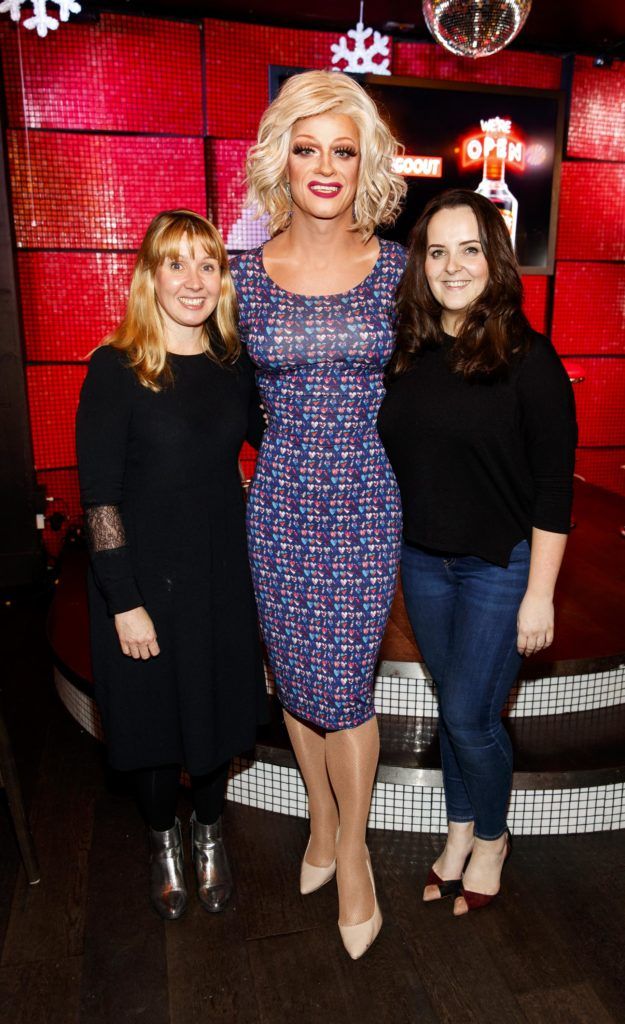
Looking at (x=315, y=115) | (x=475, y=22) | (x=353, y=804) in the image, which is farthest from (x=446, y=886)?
(x=475, y=22)

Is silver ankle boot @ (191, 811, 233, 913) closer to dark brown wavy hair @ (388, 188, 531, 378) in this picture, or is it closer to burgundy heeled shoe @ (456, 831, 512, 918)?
burgundy heeled shoe @ (456, 831, 512, 918)

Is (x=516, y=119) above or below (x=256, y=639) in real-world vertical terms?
above

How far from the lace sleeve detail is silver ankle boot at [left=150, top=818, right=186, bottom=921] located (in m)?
0.83

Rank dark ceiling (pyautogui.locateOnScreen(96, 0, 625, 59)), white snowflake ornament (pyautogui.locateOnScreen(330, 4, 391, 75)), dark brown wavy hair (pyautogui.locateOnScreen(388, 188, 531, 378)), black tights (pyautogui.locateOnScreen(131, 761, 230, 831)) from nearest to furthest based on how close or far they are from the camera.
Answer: dark brown wavy hair (pyautogui.locateOnScreen(388, 188, 531, 378)), black tights (pyautogui.locateOnScreen(131, 761, 230, 831)), dark ceiling (pyautogui.locateOnScreen(96, 0, 625, 59)), white snowflake ornament (pyautogui.locateOnScreen(330, 4, 391, 75))

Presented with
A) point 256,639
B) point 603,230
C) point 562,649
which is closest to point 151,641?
point 256,639

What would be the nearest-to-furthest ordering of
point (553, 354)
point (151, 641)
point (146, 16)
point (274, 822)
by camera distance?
1. point (553, 354)
2. point (151, 641)
3. point (274, 822)
4. point (146, 16)

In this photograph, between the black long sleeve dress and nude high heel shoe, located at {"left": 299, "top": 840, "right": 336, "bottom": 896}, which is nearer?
the black long sleeve dress

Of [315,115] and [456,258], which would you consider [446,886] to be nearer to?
[456,258]

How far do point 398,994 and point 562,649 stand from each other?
1249 millimetres

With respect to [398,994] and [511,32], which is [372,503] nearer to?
[398,994]

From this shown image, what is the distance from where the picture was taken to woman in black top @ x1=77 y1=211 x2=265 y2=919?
1661 mm

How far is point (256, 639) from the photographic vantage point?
1921 millimetres

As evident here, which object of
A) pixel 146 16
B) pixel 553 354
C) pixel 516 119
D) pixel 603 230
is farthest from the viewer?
pixel 603 230

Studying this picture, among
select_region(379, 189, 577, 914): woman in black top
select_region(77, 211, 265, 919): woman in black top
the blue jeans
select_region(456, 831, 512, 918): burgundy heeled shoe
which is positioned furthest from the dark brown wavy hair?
select_region(456, 831, 512, 918): burgundy heeled shoe
